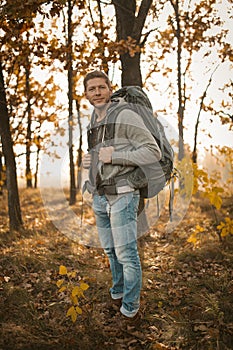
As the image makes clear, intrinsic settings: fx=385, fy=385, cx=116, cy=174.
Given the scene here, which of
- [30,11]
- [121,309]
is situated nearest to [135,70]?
[30,11]

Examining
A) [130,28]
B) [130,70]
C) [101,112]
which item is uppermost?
[130,28]

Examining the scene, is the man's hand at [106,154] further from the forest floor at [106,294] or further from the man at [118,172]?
the forest floor at [106,294]

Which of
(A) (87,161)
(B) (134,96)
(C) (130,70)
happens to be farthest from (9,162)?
(B) (134,96)

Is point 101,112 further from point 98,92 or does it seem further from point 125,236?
point 125,236

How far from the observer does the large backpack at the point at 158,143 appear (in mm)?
3500

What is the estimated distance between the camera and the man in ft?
11.2

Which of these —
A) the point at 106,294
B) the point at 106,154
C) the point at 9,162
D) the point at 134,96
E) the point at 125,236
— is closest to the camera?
the point at 106,154

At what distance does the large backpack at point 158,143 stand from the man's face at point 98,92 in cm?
10

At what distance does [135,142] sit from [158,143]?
29cm

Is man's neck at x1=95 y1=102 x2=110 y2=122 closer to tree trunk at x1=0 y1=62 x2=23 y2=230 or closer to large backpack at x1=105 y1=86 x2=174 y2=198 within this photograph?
large backpack at x1=105 y1=86 x2=174 y2=198

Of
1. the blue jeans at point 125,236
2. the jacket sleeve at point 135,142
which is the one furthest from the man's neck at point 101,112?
the blue jeans at point 125,236

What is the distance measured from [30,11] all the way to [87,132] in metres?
2.04

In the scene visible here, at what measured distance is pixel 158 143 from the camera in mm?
3635

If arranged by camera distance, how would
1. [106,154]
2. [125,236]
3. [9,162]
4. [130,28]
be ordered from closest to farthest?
[106,154]
[125,236]
[130,28]
[9,162]
